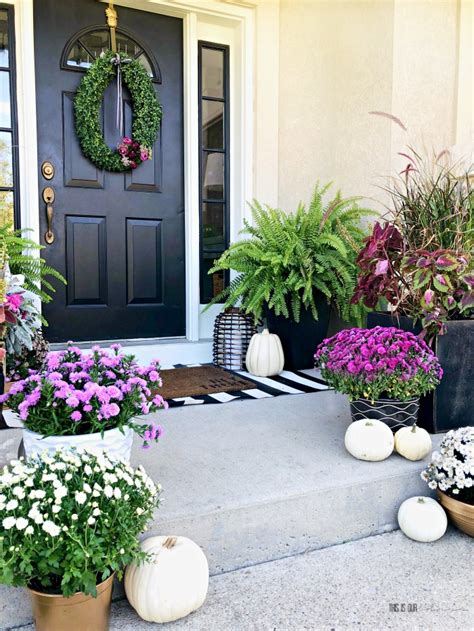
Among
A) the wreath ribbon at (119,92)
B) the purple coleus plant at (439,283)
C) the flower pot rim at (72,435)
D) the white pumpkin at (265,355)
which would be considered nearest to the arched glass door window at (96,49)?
the wreath ribbon at (119,92)

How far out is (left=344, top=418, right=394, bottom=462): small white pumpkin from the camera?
1548mm

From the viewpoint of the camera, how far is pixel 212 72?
10.3 ft

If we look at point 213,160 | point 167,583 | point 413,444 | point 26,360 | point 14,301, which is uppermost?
point 213,160

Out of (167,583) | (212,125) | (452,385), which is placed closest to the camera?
(167,583)

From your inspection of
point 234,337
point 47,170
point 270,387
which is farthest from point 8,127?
point 270,387

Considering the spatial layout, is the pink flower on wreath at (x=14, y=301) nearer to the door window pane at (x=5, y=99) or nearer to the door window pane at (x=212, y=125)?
the door window pane at (x=5, y=99)

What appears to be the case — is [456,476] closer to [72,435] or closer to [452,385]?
[452,385]

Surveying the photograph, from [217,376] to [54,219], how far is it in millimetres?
1201

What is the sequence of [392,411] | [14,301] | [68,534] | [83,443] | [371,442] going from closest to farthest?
[68,534] → [83,443] → [371,442] → [392,411] → [14,301]

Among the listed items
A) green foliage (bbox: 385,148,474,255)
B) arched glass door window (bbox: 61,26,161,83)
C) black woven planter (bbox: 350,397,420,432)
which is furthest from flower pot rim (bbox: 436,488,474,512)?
arched glass door window (bbox: 61,26,161,83)

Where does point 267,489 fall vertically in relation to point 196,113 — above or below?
below

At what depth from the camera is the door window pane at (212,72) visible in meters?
3.11

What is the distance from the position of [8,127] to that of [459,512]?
2.66m

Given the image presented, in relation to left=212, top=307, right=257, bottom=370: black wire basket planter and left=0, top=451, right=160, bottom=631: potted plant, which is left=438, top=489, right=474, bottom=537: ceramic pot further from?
left=212, top=307, right=257, bottom=370: black wire basket planter
